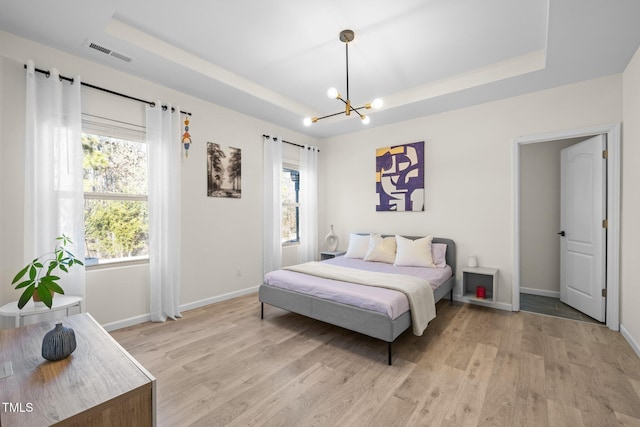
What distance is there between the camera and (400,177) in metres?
4.58

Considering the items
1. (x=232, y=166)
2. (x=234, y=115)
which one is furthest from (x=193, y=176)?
(x=234, y=115)

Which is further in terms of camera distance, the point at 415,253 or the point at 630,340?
the point at 415,253

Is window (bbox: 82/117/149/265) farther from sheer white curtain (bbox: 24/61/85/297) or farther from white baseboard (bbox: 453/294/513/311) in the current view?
white baseboard (bbox: 453/294/513/311)

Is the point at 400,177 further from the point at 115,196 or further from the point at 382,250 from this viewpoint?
the point at 115,196

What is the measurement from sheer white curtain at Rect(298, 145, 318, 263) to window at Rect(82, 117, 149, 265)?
8.16ft

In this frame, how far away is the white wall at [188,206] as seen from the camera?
2.46 m

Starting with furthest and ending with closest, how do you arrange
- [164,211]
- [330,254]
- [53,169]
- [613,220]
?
[330,254] → [164,211] → [613,220] → [53,169]

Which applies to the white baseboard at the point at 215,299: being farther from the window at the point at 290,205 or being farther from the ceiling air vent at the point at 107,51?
the ceiling air vent at the point at 107,51

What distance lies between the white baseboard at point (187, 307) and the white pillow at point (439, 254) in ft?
8.79

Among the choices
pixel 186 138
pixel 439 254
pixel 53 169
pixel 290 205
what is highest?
pixel 186 138

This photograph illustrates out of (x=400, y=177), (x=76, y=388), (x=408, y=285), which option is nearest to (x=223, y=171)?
(x=400, y=177)

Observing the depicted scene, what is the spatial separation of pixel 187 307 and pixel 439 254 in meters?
3.39

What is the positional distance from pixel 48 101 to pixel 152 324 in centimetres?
237

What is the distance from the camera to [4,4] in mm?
2115
